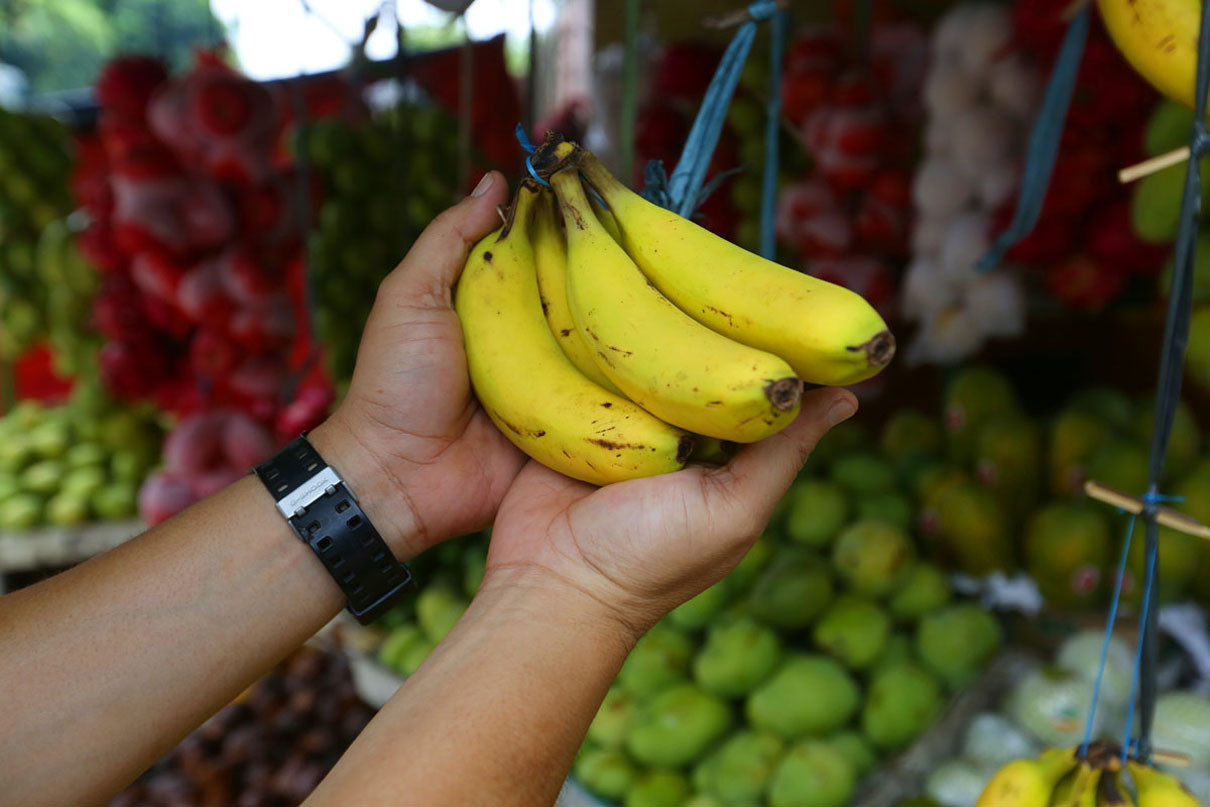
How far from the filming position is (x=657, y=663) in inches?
75.1

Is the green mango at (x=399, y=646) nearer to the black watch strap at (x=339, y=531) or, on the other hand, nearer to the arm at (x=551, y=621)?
the black watch strap at (x=339, y=531)

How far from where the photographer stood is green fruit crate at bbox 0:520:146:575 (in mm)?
3246

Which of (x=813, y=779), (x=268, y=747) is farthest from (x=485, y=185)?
(x=268, y=747)

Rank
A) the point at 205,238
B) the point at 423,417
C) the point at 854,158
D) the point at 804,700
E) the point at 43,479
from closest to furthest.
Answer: the point at 423,417
the point at 804,700
the point at 854,158
the point at 205,238
the point at 43,479

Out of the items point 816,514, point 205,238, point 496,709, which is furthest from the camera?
point 205,238

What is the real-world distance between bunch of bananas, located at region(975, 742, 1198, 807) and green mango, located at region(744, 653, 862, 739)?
76cm

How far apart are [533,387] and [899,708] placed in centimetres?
119

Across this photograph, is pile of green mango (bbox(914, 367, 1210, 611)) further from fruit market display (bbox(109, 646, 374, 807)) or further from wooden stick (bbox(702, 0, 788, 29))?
fruit market display (bbox(109, 646, 374, 807))

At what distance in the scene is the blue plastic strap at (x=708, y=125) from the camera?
0.99 m

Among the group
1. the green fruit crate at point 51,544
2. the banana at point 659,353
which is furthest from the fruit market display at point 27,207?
the banana at point 659,353

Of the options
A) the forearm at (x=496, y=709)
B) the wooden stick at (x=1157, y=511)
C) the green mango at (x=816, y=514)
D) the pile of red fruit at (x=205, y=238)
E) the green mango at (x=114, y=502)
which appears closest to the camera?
the forearm at (x=496, y=709)

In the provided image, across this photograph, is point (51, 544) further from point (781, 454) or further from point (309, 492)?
point (781, 454)

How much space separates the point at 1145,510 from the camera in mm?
844

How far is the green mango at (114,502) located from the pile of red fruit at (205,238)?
0.73m
